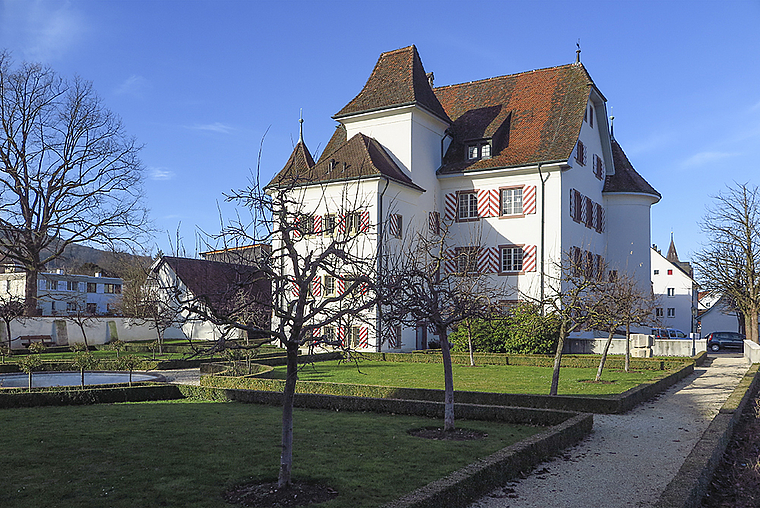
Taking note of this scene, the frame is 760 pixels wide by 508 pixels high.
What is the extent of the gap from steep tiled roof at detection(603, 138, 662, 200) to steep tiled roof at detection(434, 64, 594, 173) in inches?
256

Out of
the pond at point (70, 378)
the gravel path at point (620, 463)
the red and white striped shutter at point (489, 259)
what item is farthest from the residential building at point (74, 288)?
the gravel path at point (620, 463)

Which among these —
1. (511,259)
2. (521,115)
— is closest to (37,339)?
(511,259)

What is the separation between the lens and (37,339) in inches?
1410

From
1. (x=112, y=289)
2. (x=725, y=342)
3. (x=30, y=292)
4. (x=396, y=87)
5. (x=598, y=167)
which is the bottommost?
(x=725, y=342)

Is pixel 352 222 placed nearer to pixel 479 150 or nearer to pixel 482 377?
pixel 482 377

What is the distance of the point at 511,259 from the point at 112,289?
2102 inches

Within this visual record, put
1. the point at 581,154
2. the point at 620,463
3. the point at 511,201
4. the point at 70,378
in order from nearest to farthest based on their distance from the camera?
the point at 620,463 → the point at 70,378 → the point at 511,201 → the point at 581,154

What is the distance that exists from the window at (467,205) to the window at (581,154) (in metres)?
5.55

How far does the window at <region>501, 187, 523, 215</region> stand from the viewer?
34156mm

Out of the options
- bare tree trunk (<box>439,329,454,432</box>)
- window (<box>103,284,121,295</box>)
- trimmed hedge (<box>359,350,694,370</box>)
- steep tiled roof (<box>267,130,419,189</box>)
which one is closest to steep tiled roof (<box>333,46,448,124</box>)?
steep tiled roof (<box>267,130,419,189</box>)

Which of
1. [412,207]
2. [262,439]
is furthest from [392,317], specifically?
[412,207]

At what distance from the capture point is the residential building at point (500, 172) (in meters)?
32.8

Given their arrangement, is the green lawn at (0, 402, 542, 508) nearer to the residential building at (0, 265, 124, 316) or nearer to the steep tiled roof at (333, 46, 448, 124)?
the steep tiled roof at (333, 46, 448, 124)

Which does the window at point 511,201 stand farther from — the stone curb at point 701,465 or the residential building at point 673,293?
the residential building at point 673,293
